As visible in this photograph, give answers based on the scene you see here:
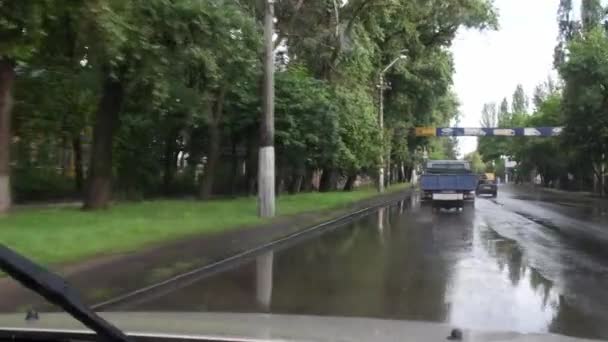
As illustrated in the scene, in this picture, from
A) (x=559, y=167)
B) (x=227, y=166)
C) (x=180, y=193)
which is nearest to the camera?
(x=180, y=193)

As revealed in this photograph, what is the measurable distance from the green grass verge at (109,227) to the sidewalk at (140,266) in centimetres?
54

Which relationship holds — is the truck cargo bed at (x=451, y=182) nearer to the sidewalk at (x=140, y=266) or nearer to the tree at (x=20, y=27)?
the sidewalk at (x=140, y=266)

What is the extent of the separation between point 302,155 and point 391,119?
21.7 meters

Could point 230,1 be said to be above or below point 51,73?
above

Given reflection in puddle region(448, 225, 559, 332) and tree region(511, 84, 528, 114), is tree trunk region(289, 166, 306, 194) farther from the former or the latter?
tree region(511, 84, 528, 114)

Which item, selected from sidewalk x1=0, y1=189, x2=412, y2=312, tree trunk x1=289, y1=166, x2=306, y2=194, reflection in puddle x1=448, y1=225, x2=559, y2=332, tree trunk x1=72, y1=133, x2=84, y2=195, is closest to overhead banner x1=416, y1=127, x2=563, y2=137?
tree trunk x1=289, y1=166, x2=306, y2=194

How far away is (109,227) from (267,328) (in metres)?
12.2

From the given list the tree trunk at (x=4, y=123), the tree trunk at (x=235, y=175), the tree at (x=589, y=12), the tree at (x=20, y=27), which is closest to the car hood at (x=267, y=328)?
the tree at (x=20, y=27)

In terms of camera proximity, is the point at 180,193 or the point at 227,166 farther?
the point at 227,166

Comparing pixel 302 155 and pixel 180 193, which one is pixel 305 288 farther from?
pixel 180 193

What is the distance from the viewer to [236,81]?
2272 cm

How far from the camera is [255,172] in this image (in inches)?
1426

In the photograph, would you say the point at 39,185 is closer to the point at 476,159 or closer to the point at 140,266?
the point at 140,266

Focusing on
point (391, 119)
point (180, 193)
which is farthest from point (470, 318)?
point (391, 119)
